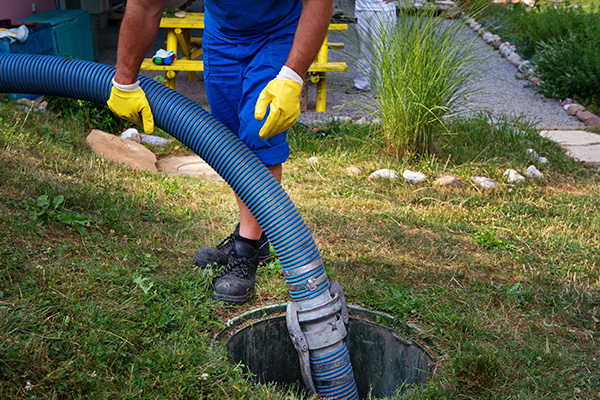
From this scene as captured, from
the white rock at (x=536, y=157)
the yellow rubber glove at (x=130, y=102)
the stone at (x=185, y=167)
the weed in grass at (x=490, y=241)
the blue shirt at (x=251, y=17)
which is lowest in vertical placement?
the stone at (x=185, y=167)

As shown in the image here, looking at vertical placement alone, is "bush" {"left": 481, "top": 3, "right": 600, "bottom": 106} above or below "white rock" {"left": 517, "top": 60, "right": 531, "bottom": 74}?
above

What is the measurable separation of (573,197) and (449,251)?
50.9 inches

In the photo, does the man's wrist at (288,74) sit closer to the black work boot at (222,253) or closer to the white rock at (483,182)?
the black work boot at (222,253)

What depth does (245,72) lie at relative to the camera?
2248mm

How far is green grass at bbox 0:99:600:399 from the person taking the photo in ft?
5.70

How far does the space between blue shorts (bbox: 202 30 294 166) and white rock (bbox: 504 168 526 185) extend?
2.04 meters

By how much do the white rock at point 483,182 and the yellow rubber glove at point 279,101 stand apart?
2110mm

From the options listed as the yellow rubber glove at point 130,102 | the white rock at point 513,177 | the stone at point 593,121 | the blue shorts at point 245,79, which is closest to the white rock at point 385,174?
the white rock at point 513,177

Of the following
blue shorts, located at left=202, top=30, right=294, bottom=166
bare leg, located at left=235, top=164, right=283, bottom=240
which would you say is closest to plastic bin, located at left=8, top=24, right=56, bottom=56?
blue shorts, located at left=202, top=30, right=294, bottom=166

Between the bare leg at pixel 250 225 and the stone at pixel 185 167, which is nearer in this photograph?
the bare leg at pixel 250 225

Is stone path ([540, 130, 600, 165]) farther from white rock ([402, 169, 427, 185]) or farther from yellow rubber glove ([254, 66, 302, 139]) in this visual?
yellow rubber glove ([254, 66, 302, 139])

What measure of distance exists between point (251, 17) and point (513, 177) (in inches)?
93.8

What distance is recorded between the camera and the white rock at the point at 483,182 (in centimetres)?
369

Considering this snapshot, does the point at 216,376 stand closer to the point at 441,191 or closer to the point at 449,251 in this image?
the point at 449,251
